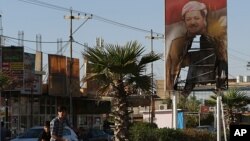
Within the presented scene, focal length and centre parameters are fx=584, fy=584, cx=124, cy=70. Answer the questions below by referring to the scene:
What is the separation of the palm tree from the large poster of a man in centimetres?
422

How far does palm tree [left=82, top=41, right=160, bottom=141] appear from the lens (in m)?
17.0

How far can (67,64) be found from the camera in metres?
53.3

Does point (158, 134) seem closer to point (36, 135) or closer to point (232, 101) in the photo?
point (36, 135)

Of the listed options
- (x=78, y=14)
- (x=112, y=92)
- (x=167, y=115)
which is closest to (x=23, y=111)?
(x=78, y=14)

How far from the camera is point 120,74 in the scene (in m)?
17.2

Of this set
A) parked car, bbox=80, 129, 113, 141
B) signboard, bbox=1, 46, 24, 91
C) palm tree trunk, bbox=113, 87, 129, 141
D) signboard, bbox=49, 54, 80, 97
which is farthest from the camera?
signboard, bbox=49, 54, 80, 97

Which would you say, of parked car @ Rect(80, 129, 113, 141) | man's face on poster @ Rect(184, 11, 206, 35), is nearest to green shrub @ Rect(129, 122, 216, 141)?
man's face on poster @ Rect(184, 11, 206, 35)

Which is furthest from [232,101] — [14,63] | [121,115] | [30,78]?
[121,115]

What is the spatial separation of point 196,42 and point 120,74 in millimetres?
5375

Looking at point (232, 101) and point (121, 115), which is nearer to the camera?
point (121, 115)

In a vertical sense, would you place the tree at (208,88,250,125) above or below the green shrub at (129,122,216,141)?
above

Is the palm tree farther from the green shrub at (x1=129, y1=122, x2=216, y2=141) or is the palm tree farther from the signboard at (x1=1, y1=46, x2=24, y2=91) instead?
the signboard at (x1=1, y1=46, x2=24, y2=91)

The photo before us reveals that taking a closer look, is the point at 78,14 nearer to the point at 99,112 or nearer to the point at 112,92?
the point at 99,112

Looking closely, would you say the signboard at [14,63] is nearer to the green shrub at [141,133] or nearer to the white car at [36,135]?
the white car at [36,135]
